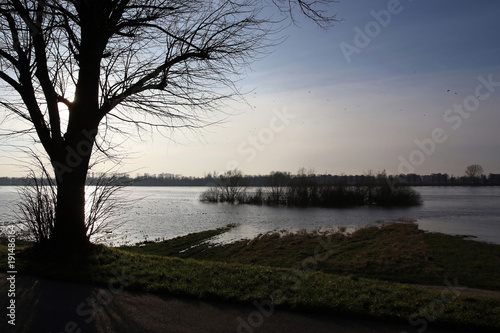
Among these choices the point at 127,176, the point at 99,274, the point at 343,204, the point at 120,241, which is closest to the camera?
the point at 99,274

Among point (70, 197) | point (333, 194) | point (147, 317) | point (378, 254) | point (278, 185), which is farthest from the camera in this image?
point (278, 185)

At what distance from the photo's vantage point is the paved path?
427 cm

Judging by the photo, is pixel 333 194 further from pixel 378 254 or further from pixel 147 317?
→ pixel 147 317

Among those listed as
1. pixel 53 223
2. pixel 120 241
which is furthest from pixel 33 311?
pixel 120 241

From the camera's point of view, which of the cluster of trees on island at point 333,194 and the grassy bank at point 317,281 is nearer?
the grassy bank at point 317,281

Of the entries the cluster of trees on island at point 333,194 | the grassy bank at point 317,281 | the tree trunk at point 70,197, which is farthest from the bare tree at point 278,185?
the tree trunk at point 70,197

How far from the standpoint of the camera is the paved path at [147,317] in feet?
14.0

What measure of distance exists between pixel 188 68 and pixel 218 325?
590 centimetres

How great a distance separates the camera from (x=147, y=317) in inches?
181

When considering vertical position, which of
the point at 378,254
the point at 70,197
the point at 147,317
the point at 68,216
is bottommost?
the point at 378,254

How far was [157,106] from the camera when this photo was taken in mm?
8453

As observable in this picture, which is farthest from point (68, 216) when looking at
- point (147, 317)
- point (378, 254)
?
point (378, 254)

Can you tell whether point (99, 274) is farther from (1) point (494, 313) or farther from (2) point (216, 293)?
(1) point (494, 313)

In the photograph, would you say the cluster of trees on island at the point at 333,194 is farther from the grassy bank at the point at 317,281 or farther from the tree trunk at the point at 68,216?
the tree trunk at the point at 68,216
